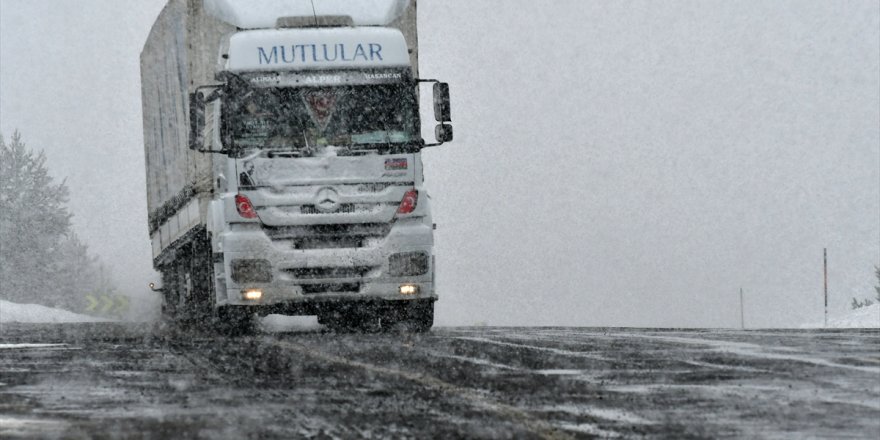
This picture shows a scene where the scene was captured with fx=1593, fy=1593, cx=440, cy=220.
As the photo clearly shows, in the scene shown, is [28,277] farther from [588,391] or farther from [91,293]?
[588,391]

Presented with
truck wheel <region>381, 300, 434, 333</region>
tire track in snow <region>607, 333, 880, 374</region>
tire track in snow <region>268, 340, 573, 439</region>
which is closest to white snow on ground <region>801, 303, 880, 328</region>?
truck wheel <region>381, 300, 434, 333</region>

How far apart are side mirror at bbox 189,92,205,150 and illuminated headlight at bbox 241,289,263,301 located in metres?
1.67

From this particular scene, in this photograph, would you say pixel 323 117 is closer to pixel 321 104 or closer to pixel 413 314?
pixel 321 104

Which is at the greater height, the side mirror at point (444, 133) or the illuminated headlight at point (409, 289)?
the side mirror at point (444, 133)

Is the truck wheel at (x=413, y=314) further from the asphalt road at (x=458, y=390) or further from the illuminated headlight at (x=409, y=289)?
the asphalt road at (x=458, y=390)

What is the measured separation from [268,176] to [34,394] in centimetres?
825

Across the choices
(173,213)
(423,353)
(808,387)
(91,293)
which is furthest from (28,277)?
(808,387)

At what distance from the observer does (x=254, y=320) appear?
61.0 ft

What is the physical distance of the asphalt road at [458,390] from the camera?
23.1 ft

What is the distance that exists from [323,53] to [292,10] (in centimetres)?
71

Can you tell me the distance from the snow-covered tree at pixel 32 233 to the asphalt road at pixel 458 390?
57457 millimetres

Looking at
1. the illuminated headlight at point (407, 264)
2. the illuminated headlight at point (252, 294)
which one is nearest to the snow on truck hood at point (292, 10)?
the illuminated headlight at point (407, 264)

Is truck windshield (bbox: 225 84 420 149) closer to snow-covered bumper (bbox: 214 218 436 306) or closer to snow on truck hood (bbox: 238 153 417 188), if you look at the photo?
snow on truck hood (bbox: 238 153 417 188)

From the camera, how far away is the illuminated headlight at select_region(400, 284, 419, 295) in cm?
1753
